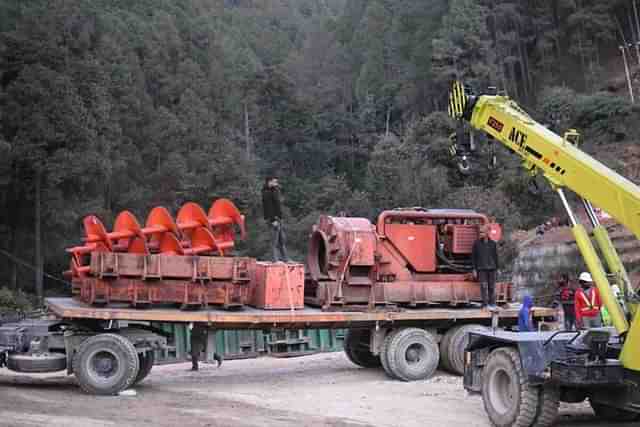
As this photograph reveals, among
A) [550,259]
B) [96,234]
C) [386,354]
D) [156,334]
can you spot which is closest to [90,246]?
[96,234]

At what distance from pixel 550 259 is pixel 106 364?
75.8 ft

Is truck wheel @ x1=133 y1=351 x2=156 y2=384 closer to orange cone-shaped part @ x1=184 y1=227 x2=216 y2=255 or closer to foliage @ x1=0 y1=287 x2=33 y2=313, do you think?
orange cone-shaped part @ x1=184 y1=227 x2=216 y2=255

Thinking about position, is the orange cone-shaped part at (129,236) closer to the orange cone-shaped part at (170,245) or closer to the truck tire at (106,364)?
the orange cone-shaped part at (170,245)

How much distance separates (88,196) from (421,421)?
103 ft

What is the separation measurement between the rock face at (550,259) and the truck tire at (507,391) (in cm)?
1924

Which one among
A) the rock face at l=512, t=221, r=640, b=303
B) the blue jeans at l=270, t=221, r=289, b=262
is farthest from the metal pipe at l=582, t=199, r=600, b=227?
the rock face at l=512, t=221, r=640, b=303

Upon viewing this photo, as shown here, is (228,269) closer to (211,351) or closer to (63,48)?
(211,351)

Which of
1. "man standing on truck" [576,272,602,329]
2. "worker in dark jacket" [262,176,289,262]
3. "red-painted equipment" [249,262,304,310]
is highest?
"worker in dark jacket" [262,176,289,262]

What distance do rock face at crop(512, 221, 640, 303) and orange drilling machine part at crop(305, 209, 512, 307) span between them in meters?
13.8

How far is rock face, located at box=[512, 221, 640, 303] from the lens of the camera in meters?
30.7

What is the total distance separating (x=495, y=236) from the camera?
16578 millimetres

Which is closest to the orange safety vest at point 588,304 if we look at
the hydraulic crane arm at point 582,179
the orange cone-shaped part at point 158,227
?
the hydraulic crane arm at point 582,179

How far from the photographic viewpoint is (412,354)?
16.3m

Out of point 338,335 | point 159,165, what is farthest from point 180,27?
point 338,335
